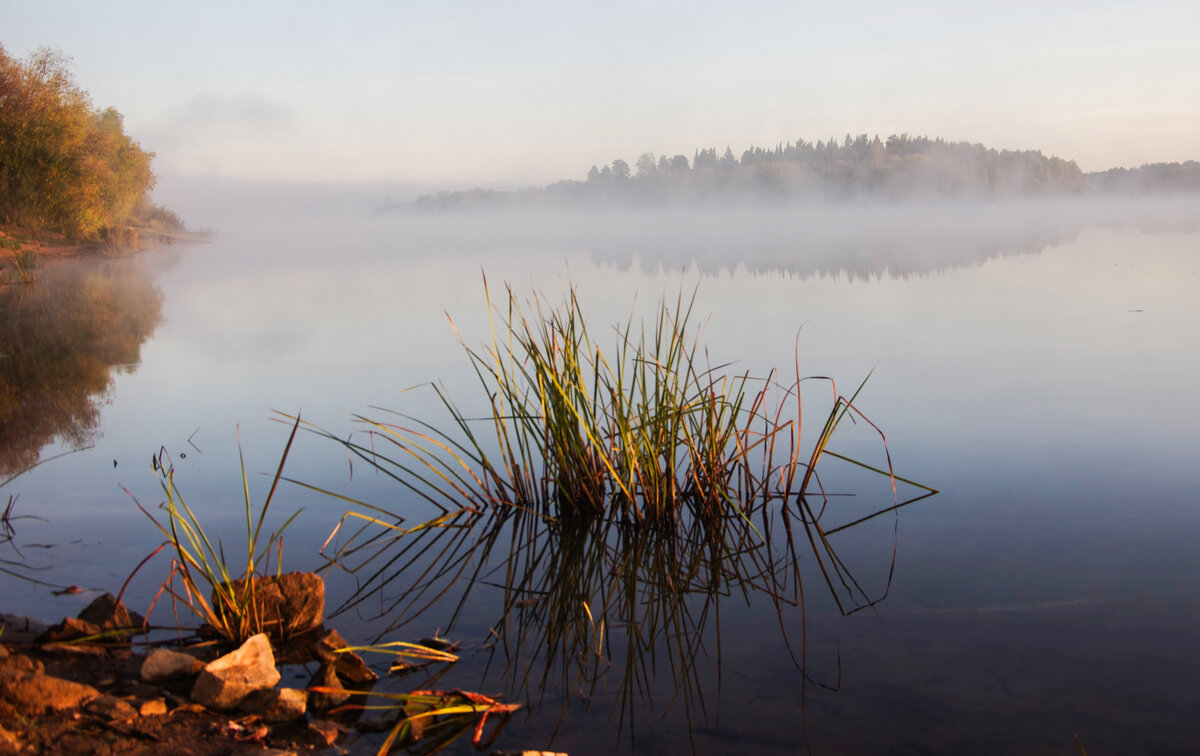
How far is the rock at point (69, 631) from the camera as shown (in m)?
2.73

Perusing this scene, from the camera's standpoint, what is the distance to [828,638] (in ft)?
9.78

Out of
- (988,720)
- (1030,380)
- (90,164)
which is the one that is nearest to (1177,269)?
(1030,380)

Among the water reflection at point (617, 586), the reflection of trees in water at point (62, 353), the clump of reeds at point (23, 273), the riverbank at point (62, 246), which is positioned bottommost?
the water reflection at point (617, 586)

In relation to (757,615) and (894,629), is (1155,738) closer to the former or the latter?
(894,629)

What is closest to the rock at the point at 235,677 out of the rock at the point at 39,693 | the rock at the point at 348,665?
the rock at the point at 348,665

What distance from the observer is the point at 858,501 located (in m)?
4.28

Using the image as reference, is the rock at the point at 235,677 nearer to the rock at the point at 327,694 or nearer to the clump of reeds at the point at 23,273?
the rock at the point at 327,694

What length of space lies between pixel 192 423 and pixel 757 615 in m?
4.68

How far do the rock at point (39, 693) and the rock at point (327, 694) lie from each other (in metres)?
0.52

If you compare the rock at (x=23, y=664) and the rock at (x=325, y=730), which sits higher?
the rock at (x=23, y=664)

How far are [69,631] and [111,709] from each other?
25.7 inches

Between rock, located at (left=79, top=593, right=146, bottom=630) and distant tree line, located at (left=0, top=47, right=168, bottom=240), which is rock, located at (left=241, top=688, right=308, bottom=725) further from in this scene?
distant tree line, located at (left=0, top=47, right=168, bottom=240)

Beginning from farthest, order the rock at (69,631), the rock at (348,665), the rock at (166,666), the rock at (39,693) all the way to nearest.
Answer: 1. the rock at (69,631)
2. the rock at (348,665)
3. the rock at (166,666)
4. the rock at (39,693)

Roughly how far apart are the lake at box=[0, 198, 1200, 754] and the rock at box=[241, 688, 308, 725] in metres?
0.49
